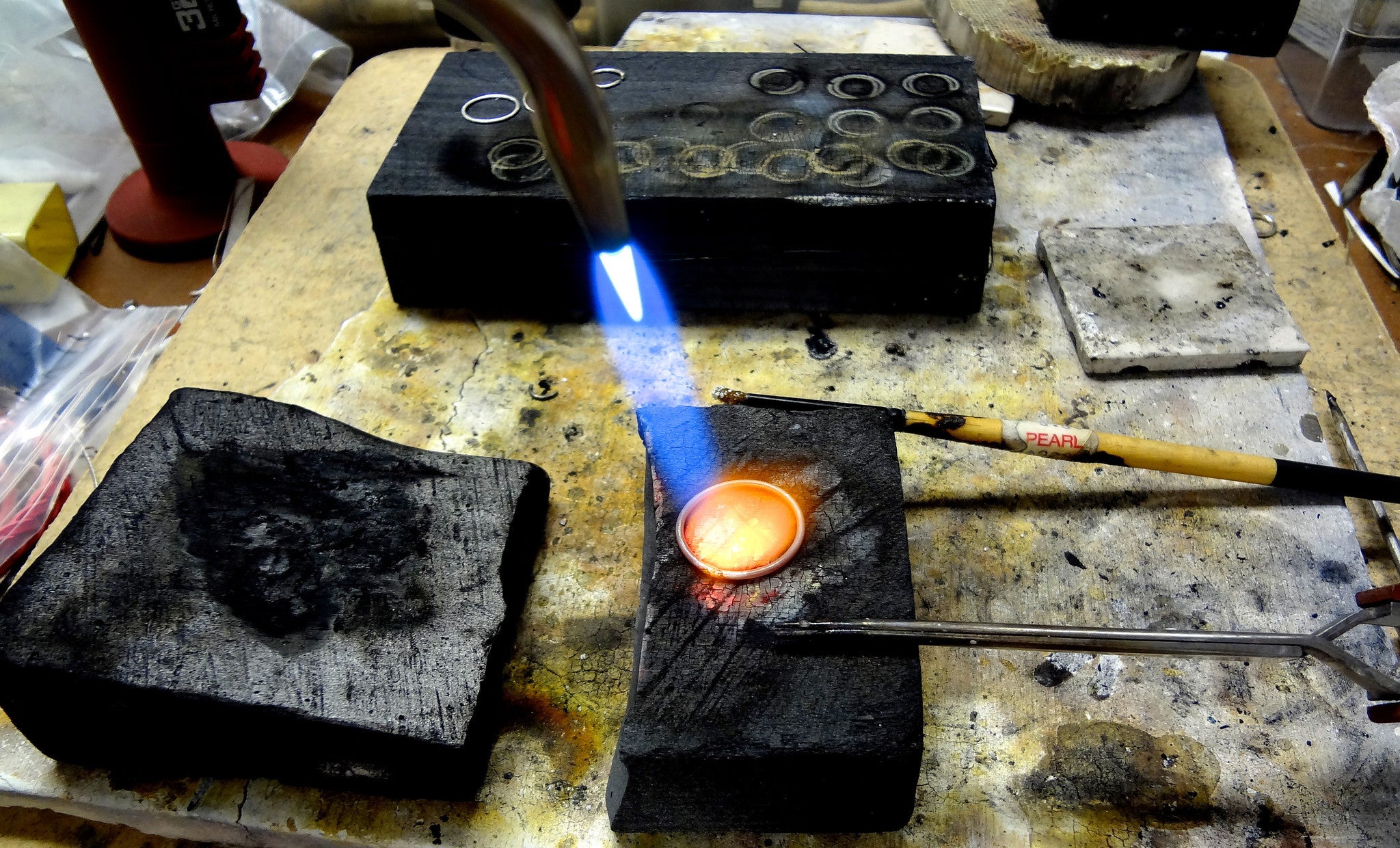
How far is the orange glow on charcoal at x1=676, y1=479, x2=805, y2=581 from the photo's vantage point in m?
1.18

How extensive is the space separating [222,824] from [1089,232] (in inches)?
68.0

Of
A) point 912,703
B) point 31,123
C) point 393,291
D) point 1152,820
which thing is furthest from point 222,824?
point 31,123

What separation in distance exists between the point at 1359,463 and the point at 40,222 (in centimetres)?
263

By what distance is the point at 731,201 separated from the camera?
1.64 m

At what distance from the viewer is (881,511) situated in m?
1.23

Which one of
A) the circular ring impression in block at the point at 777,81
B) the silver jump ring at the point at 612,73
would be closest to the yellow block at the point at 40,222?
the silver jump ring at the point at 612,73

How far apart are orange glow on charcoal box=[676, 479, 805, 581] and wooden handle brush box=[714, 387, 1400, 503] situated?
0.21 m

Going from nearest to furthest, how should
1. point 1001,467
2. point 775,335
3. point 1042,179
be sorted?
1. point 1001,467
2. point 775,335
3. point 1042,179

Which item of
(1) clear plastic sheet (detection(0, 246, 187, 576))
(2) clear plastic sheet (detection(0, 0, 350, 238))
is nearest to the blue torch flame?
(1) clear plastic sheet (detection(0, 246, 187, 576))

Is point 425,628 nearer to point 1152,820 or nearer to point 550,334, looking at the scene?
point 550,334

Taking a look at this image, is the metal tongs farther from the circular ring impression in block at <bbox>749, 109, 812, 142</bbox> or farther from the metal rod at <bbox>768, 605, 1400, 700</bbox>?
the circular ring impression in block at <bbox>749, 109, 812, 142</bbox>

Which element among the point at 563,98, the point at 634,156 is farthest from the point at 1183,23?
the point at 563,98

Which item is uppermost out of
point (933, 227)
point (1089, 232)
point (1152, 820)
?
point (933, 227)

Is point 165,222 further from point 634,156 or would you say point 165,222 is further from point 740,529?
point 740,529
